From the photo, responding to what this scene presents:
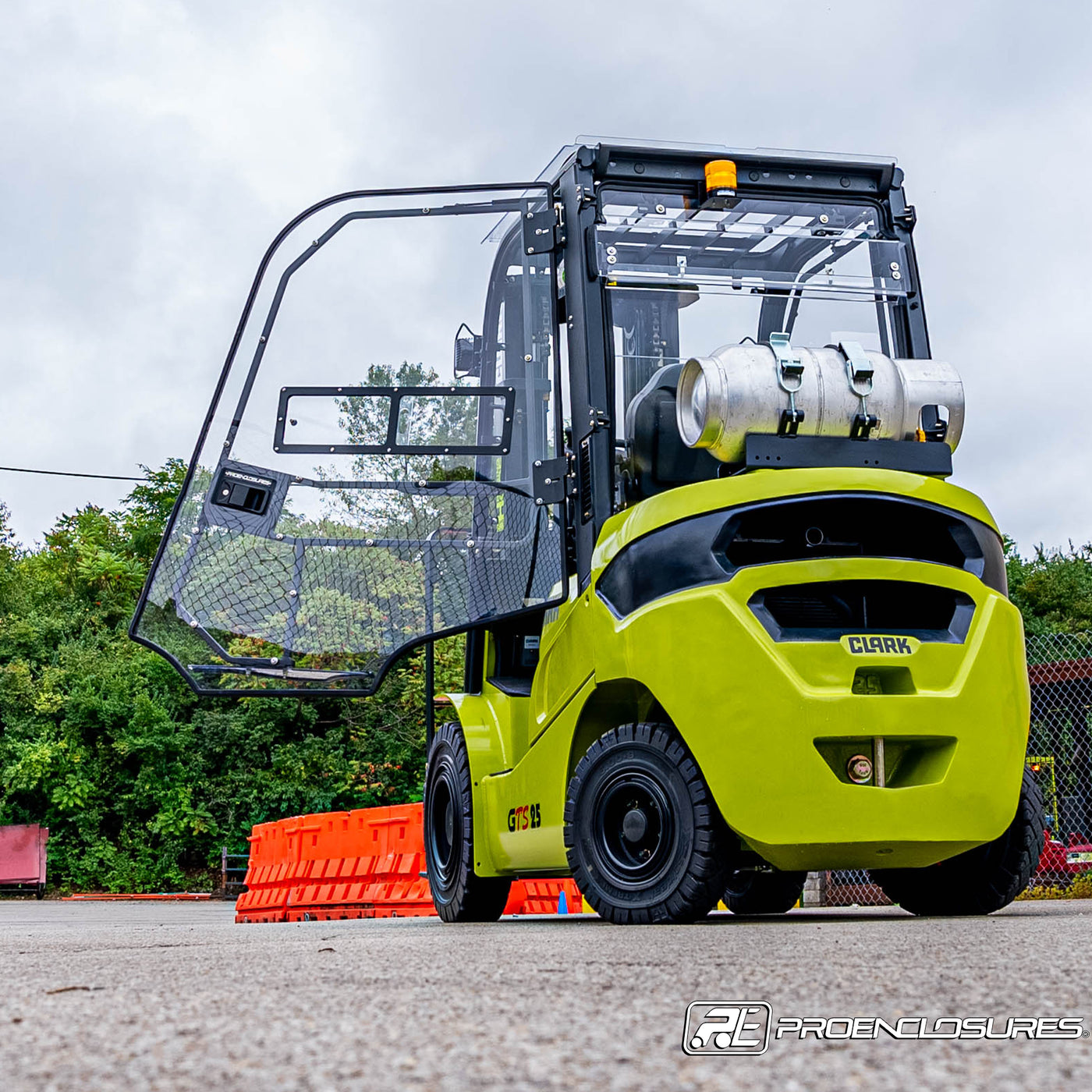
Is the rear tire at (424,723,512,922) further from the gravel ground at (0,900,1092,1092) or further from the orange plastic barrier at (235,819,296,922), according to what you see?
the orange plastic barrier at (235,819,296,922)

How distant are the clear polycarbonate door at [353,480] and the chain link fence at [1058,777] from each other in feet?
21.4

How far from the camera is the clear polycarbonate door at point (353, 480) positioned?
6.61m

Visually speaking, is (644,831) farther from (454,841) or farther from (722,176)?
(722,176)

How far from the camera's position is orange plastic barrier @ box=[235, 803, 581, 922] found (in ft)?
40.8

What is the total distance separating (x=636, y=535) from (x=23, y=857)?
25.5 meters

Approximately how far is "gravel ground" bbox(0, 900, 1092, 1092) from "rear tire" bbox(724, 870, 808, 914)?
360 centimetres

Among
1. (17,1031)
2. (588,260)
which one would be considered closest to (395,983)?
(17,1031)

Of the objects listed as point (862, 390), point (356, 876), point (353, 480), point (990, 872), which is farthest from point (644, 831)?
point (356, 876)

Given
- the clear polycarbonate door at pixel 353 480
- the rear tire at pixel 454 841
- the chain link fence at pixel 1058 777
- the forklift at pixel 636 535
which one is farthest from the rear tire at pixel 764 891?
the chain link fence at pixel 1058 777

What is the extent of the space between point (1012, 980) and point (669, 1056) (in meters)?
0.98

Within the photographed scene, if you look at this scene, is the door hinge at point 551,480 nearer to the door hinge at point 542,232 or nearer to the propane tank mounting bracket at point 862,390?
the door hinge at point 542,232

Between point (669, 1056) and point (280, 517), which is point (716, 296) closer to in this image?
point (280, 517)

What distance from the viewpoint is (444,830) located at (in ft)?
24.3

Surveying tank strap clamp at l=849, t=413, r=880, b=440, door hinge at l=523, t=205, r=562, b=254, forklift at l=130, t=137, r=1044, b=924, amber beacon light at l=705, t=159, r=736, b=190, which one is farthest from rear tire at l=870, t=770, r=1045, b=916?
door hinge at l=523, t=205, r=562, b=254
